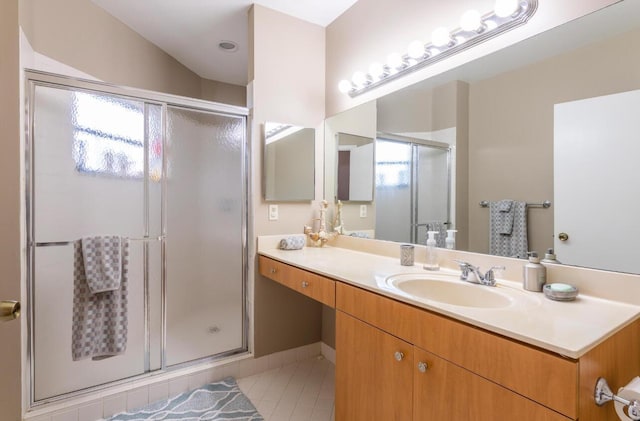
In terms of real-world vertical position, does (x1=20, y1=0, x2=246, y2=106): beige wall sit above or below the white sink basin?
above

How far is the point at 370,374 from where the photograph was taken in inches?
50.8

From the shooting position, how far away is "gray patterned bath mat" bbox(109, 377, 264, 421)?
5.77 ft

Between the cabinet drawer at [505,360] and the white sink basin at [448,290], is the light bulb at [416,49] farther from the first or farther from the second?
the cabinet drawer at [505,360]

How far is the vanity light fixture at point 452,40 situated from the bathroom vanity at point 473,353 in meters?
1.09

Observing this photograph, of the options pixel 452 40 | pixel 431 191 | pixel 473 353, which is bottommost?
pixel 473 353

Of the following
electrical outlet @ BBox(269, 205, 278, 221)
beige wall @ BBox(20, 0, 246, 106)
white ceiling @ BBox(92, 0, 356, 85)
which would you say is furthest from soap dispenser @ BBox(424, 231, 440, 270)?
beige wall @ BBox(20, 0, 246, 106)

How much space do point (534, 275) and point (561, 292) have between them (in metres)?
0.13

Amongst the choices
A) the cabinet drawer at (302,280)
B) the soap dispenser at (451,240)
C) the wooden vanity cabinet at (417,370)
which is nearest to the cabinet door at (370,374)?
the wooden vanity cabinet at (417,370)

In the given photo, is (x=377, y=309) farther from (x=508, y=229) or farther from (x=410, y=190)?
(x=410, y=190)

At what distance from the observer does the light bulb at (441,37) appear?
1562mm

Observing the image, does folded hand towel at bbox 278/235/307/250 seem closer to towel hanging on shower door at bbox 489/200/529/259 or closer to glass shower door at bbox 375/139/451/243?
glass shower door at bbox 375/139/451/243

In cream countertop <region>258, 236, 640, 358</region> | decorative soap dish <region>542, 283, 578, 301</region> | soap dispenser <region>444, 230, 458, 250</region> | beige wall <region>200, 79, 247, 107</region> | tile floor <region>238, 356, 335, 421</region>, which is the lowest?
tile floor <region>238, 356, 335, 421</region>

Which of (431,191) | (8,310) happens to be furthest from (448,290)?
(8,310)

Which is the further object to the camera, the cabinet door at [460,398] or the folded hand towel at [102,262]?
the folded hand towel at [102,262]
